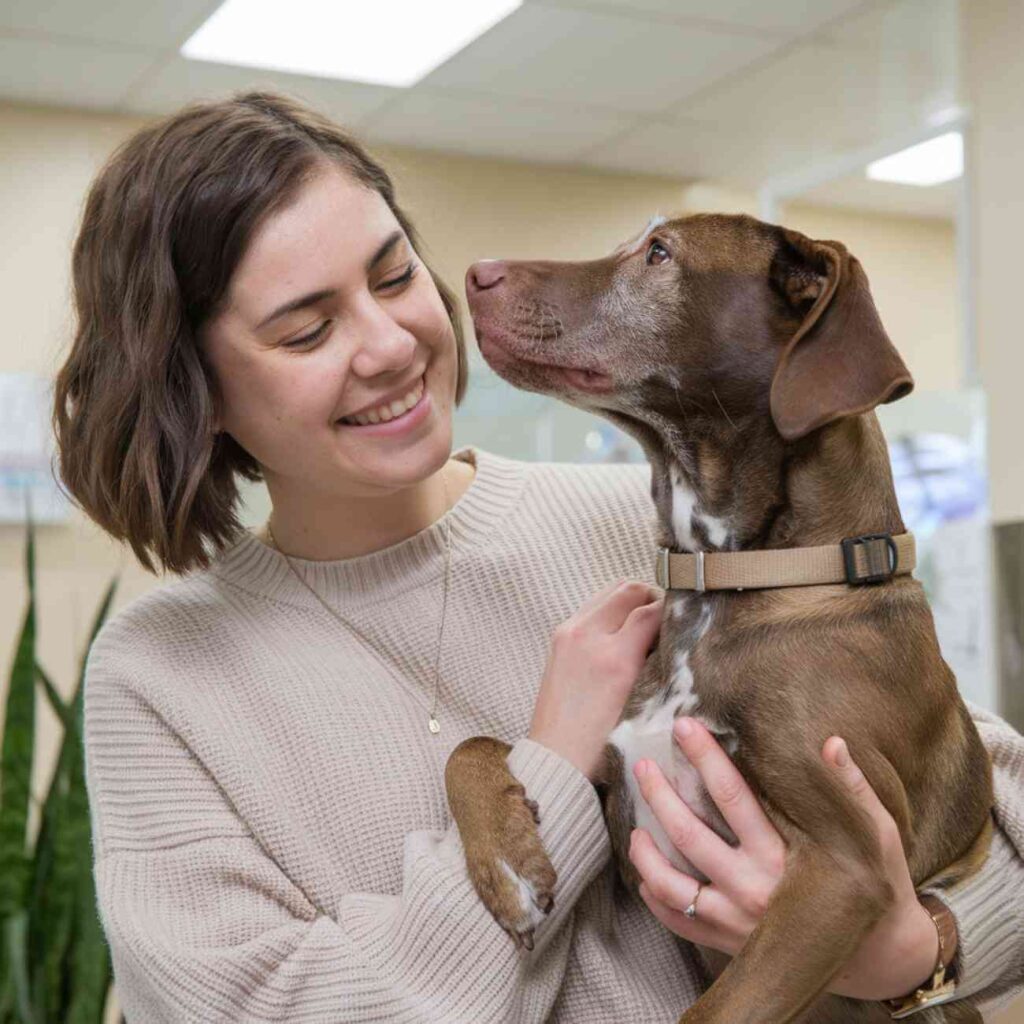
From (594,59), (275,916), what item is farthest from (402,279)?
(594,59)

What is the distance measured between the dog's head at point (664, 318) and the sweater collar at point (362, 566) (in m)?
0.22

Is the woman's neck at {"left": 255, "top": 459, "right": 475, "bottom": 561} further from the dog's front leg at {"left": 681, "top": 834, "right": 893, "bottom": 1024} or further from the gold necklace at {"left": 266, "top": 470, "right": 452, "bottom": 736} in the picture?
the dog's front leg at {"left": 681, "top": 834, "right": 893, "bottom": 1024}

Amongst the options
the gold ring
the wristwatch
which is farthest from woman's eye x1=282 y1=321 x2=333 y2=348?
the wristwatch

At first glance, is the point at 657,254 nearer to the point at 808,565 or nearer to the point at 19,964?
the point at 808,565

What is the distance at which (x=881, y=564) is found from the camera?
1475 millimetres

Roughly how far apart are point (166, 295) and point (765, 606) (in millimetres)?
766

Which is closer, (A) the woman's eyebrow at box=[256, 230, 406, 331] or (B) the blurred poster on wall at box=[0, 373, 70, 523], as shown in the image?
(A) the woman's eyebrow at box=[256, 230, 406, 331]

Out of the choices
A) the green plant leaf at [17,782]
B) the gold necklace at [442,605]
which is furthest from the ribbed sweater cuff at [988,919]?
the green plant leaf at [17,782]

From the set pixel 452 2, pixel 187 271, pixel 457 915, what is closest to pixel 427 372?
pixel 187 271

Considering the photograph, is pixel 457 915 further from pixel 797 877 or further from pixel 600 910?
pixel 797 877

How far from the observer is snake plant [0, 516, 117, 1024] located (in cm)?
264

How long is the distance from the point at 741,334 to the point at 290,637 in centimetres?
64

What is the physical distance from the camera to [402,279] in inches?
66.3

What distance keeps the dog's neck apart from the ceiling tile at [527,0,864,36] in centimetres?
325
